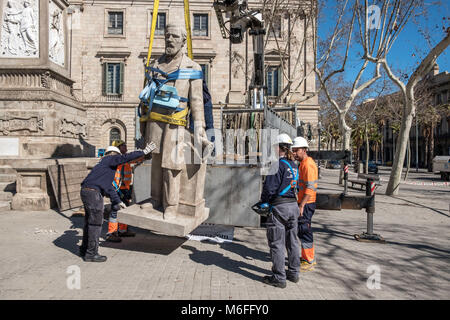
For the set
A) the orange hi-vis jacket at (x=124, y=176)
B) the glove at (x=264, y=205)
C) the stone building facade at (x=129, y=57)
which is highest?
the stone building facade at (x=129, y=57)

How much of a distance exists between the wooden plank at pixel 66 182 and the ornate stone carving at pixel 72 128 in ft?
5.08

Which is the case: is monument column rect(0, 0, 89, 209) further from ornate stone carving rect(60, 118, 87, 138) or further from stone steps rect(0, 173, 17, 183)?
stone steps rect(0, 173, 17, 183)

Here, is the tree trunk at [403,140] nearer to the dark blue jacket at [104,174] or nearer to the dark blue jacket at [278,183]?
the dark blue jacket at [278,183]

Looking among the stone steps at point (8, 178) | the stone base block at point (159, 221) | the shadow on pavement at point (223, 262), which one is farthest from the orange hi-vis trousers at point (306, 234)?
the stone steps at point (8, 178)

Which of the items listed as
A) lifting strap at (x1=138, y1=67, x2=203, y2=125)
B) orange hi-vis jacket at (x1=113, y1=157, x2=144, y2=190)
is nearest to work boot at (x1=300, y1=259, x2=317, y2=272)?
lifting strap at (x1=138, y1=67, x2=203, y2=125)

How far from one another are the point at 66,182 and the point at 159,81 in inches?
213

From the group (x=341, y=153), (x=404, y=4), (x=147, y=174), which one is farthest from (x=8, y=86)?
(x=404, y=4)

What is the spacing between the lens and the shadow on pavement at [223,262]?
4.55 m

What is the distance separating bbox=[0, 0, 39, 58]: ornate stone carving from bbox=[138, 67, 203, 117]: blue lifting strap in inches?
274

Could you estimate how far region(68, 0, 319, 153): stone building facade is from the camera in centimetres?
2892

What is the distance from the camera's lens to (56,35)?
34.3 ft

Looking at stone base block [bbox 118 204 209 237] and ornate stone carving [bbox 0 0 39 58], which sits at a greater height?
ornate stone carving [bbox 0 0 39 58]

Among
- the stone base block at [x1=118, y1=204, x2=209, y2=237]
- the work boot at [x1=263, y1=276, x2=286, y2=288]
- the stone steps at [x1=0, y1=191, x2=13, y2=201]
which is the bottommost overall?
the work boot at [x1=263, y1=276, x2=286, y2=288]

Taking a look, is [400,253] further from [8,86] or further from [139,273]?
[8,86]
